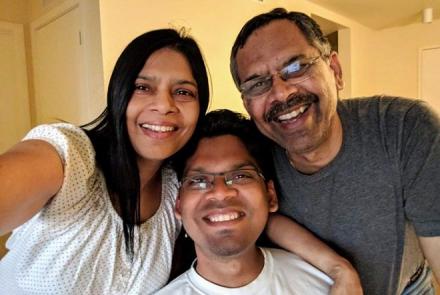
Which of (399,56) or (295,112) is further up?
(399,56)

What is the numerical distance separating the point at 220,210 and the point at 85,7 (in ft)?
6.38

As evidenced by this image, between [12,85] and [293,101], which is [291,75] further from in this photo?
[12,85]

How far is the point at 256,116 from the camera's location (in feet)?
3.83

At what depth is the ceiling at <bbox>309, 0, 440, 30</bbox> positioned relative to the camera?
4453 mm

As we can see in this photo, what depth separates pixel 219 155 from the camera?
118 centimetres

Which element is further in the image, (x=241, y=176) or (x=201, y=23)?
(x=201, y=23)

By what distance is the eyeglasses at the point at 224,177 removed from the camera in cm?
117

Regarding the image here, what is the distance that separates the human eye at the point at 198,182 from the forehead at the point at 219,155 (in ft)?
0.09

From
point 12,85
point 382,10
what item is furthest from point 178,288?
point 382,10

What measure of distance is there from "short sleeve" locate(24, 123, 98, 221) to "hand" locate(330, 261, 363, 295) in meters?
0.75

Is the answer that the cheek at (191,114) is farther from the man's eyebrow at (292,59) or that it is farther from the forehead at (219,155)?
the man's eyebrow at (292,59)

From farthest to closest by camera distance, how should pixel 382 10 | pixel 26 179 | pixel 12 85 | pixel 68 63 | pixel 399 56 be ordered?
pixel 399 56 < pixel 382 10 < pixel 12 85 < pixel 68 63 < pixel 26 179

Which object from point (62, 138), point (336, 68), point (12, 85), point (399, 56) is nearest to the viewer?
point (62, 138)

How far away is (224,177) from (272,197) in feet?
→ 0.62
